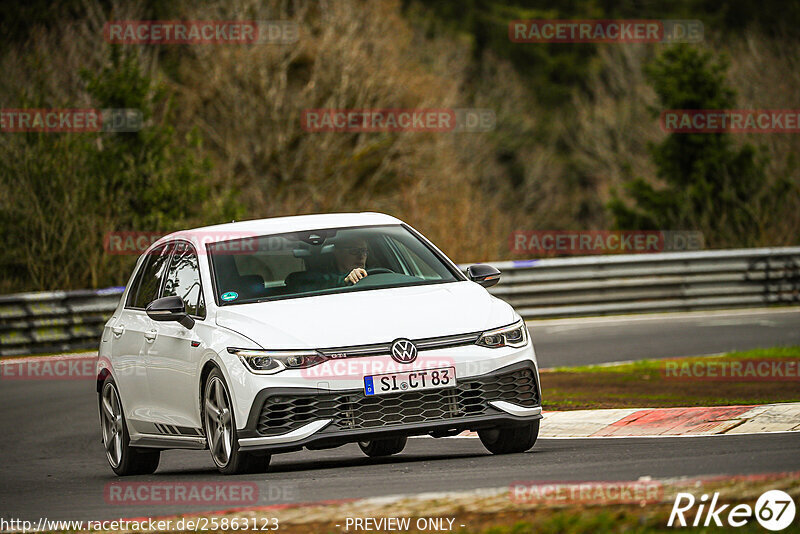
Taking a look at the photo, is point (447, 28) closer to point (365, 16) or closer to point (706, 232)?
point (365, 16)

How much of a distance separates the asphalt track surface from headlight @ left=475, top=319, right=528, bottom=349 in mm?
701

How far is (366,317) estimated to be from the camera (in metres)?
8.88

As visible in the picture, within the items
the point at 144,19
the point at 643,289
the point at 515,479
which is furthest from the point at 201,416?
the point at 144,19

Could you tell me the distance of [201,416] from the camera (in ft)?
30.9

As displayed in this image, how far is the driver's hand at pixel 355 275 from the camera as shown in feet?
32.0

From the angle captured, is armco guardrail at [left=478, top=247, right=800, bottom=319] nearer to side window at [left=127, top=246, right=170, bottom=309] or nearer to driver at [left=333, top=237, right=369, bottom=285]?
side window at [left=127, top=246, right=170, bottom=309]

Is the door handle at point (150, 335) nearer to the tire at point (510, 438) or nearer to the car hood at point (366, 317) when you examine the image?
the car hood at point (366, 317)

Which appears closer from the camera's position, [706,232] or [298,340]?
[298,340]

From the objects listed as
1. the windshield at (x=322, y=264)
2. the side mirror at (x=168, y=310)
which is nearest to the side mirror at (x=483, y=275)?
the windshield at (x=322, y=264)

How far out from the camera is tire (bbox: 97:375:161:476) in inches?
426

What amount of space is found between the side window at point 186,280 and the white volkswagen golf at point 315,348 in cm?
2

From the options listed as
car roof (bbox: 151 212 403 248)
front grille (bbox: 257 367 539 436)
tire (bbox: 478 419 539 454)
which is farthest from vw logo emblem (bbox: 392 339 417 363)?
car roof (bbox: 151 212 403 248)

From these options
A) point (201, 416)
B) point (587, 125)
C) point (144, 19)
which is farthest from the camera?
point (587, 125)

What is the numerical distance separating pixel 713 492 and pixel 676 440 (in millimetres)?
3464
